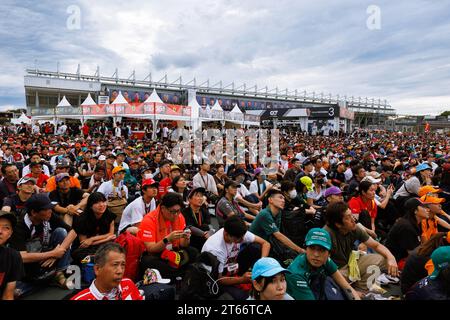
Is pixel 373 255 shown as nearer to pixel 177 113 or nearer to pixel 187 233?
pixel 187 233

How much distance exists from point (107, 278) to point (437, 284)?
260cm

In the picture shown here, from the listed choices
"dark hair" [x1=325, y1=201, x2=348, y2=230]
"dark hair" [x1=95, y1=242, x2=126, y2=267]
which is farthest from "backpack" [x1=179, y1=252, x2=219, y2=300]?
"dark hair" [x1=325, y1=201, x2=348, y2=230]

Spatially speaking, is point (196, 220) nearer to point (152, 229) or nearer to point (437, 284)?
point (152, 229)

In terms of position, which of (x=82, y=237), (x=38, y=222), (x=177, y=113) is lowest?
(x=82, y=237)

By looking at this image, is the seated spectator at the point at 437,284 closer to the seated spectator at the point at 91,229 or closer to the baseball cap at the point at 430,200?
Answer: the baseball cap at the point at 430,200

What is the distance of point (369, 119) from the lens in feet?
249

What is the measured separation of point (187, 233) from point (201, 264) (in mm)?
605

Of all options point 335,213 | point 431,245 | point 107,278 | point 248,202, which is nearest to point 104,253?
point 107,278

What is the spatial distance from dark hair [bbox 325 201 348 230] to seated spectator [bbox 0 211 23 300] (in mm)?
3263

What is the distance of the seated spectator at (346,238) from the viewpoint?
10.9 ft

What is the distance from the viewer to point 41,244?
3.78 metres

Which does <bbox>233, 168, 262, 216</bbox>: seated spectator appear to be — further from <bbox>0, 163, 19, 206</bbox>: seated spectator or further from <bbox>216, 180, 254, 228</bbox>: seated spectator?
<bbox>0, 163, 19, 206</bbox>: seated spectator

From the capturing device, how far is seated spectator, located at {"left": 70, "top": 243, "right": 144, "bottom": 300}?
2162 millimetres
